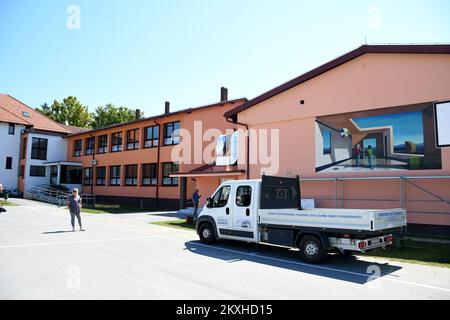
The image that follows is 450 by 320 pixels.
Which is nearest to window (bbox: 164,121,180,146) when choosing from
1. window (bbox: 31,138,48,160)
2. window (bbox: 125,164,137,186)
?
window (bbox: 125,164,137,186)

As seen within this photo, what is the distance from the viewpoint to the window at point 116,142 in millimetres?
33500

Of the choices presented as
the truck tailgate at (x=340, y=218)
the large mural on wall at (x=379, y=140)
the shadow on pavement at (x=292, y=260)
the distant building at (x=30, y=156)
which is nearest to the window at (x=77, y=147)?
the distant building at (x=30, y=156)

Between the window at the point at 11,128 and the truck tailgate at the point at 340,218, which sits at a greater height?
the window at the point at 11,128

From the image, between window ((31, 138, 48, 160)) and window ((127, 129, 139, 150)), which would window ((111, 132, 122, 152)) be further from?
window ((31, 138, 48, 160))

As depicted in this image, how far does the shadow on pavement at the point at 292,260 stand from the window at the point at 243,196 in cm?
136

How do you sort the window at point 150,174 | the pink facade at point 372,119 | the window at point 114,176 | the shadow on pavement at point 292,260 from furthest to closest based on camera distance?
the window at point 114,176
the window at point 150,174
the pink facade at point 372,119
the shadow on pavement at point 292,260

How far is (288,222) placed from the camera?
8.95 metres

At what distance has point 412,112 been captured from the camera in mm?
13195

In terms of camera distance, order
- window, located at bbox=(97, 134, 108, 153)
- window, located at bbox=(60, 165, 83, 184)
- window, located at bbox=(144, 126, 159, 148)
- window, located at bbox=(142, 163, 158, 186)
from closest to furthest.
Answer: window, located at bbox=(142, 163, 158, 186)
window, located at bbox=(144, 126, 159, 148)
window, located at bbox=(97, 134, 108, 153)
window, located at bbox=(60, 165, 83, 184)

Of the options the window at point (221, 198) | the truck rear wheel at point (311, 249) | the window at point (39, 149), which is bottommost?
the truck rear wheel at point (311, 249)

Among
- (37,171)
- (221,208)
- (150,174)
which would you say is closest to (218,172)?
(221,208)

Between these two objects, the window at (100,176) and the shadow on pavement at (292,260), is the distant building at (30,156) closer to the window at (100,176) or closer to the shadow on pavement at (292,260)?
the window at (100,176)

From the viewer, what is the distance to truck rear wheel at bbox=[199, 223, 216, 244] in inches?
431

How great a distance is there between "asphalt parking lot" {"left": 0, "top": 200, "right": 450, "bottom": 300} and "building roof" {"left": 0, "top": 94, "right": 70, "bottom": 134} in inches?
1278
